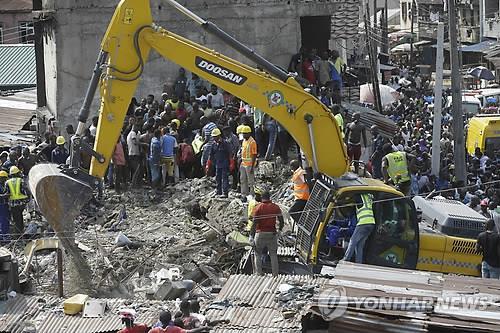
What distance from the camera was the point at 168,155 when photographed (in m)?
23.2

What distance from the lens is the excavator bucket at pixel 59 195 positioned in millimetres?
17703

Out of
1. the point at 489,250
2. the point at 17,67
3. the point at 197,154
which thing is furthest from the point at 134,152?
the point at 17,67

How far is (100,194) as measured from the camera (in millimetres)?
23031

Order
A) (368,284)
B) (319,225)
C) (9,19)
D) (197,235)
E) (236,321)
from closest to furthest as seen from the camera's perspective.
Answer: (368,284) → (236,321) → (319,225) → (197,235) → (9,19)

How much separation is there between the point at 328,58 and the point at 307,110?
10562mm

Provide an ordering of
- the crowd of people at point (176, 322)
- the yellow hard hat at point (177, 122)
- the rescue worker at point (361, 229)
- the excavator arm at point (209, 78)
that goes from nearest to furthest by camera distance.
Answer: the crowd of people at point (176, 322)
the rescue worker at point (361, 229)
the excavator arm at point (209, 78)
the yellow hard hat at point (177, 122)

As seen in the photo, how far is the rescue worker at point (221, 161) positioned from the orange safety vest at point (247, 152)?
0.38 metres

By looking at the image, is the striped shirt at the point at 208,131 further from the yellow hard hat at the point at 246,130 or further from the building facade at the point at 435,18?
the building facade at the point at 435,18

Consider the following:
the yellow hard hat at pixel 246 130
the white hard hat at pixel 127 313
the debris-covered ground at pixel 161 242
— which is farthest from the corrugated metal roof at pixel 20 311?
the yellow hard hat at pixel 246 130

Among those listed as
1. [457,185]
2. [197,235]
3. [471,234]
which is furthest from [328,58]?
[471,234]

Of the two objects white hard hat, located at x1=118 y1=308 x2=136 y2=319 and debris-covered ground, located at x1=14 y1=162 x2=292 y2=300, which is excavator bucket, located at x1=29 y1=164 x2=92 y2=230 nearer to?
debris-covered ground, located at x1=14 y1=162 x2=292 y2=300

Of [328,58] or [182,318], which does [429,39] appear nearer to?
[328,58]

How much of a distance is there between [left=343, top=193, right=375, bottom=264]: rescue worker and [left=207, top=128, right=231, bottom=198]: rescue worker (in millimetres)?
5467

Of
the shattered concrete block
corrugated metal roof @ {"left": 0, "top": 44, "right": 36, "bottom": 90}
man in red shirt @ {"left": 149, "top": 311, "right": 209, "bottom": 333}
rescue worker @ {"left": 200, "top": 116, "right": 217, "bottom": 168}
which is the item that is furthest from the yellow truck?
man in red shirt @ {"left": 149, "top": 311, "right": 209, "bottom": 333}
